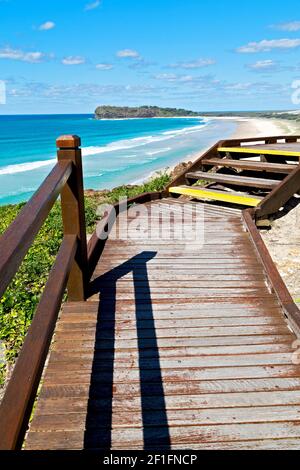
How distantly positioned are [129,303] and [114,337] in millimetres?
577

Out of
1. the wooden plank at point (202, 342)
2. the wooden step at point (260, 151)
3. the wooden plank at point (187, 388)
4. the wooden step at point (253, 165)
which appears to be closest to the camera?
the wooden plank at point (187, 388)

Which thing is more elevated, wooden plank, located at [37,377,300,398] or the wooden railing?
the wooden railing

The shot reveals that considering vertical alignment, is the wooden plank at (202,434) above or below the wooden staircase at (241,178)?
below

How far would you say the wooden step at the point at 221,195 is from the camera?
670 centimetres

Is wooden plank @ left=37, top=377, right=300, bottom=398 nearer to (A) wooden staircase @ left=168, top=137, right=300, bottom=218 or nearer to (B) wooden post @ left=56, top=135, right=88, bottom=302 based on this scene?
(B) wooden post @ left=56, top=135, right=88, bottom=302

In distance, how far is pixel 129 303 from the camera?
3936 mm

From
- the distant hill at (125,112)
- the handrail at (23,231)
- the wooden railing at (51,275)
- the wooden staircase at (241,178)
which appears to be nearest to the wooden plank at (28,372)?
the wooden railing at (51,275)

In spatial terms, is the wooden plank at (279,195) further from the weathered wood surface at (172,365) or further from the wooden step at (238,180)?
the weathered wood surface at (172,365)

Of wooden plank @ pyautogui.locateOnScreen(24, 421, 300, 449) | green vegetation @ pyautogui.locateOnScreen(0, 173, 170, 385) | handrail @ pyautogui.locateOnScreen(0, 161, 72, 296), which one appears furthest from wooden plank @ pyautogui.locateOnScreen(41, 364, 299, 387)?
green vegetation @ pyautogui.locateOnScreen(0, 173, 170, 385)

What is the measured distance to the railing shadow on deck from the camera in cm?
245

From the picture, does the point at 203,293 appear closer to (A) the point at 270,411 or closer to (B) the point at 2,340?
(A) the point at 270,411

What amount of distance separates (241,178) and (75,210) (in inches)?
197

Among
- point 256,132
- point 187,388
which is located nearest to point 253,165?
point 187,388

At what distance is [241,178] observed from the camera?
780cm
